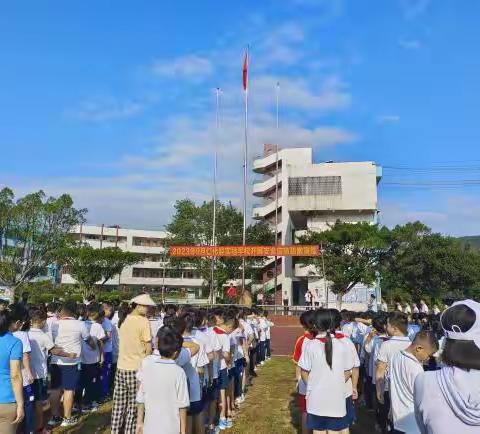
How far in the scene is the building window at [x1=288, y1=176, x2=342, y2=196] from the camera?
131 feet

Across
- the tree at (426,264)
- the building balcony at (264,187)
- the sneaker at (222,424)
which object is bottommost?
the sneaker at (222,424)

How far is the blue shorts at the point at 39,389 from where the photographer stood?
17.1 ft

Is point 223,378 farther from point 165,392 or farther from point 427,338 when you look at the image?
point 427,338

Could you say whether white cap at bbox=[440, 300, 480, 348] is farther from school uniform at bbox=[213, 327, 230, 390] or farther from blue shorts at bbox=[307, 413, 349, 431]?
school uniform at bbox=[213, 327, 230, 390]

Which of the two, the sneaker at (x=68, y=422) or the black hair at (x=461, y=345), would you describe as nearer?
the black hair at (x=461, y=345)

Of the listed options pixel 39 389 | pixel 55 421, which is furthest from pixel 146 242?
pixel 39 389

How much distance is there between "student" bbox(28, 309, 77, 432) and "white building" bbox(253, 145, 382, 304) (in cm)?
3339

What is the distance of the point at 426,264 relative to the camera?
109 feet

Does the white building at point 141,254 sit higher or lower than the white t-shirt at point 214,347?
higher

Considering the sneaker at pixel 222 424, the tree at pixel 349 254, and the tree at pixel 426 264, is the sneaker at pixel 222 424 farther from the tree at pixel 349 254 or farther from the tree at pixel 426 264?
the tree at pixel 426 264

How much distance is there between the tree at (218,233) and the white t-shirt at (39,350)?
30092 millimetres

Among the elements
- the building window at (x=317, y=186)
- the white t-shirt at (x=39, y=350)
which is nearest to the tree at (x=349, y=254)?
the building window at (x=317, y=186)

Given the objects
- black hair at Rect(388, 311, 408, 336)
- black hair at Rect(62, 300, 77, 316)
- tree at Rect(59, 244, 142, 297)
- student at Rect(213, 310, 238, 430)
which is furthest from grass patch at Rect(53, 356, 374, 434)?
tree at Rect(59, 244, 142, 297)

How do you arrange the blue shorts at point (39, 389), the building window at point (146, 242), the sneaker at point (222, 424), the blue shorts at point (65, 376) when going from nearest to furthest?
the blue shorts at point (39, 389)
the blue shorts at point (65, 376)
the sneaker at point (222, 424)
the building window at point (146, 242)
